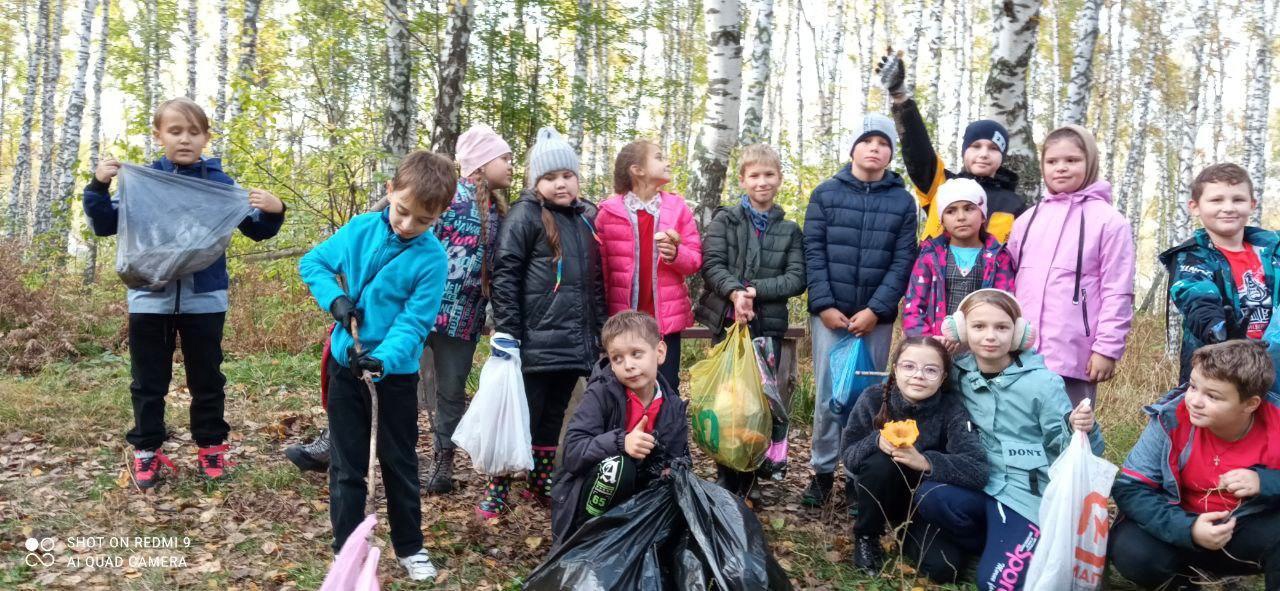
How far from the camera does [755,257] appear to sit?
14.6ft

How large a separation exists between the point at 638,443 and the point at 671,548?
414 mm

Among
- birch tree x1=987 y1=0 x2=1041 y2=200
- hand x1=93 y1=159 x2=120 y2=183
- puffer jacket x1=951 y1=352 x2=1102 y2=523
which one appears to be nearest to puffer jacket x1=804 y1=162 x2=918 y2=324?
puffer jacket x1=951 y1=352 x2=1102 y2=523

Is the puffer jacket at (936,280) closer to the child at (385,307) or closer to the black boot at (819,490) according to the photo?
the black boot at (819,490)

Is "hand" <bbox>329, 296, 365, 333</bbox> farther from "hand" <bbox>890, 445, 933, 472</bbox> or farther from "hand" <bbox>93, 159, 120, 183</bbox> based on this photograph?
"hand" <bbox>890, 445, 933, 472</bbox>

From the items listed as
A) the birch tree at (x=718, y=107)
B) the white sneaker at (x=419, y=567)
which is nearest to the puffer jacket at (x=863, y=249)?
the white sneaker at (x=419, y=567)

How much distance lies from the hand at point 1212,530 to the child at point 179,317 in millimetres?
4292

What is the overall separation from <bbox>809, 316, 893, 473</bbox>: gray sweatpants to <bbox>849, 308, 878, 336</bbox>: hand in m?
0.09

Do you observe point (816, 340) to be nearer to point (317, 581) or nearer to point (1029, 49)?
point (317, 581)

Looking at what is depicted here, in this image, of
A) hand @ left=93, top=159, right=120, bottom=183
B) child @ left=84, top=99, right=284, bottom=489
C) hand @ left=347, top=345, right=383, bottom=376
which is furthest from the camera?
child @ left=84, top=99, right=284, bottom=489

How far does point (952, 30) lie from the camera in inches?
922

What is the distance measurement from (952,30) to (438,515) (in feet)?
76.3

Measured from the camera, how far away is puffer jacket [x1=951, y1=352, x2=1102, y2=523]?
3478mm

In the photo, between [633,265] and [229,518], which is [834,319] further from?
[229,518]

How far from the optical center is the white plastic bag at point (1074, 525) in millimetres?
3100
